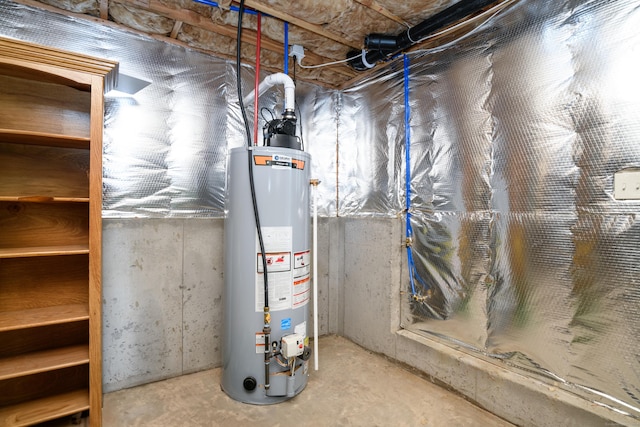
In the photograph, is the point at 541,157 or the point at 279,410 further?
the point at 279,410

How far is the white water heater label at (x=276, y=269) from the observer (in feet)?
6.03

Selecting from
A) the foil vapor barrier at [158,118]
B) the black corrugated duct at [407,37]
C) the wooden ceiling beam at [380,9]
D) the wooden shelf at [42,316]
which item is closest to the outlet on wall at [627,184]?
the black corrugated duct at [407,37]

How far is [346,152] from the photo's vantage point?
2.85 meters

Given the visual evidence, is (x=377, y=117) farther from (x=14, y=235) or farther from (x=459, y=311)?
(x=14, y=235)

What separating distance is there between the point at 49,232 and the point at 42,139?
51 cm

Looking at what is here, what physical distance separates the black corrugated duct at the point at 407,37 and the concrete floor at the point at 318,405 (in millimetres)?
2180

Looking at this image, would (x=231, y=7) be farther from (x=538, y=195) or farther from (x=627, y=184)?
(x=627, y=184)

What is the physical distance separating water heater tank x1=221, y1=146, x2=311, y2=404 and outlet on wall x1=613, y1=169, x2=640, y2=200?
1508 mm

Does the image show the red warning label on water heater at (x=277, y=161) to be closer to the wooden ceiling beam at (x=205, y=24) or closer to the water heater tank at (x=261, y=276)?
the water heater tank at (x=261, y=276)

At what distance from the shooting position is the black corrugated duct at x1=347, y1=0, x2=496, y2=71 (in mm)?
1772

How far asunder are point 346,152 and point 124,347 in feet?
7.08

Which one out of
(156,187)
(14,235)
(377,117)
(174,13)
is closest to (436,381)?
(377,117)

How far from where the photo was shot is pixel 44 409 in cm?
156

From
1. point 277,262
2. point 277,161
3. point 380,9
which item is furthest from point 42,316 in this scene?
point 380,9
